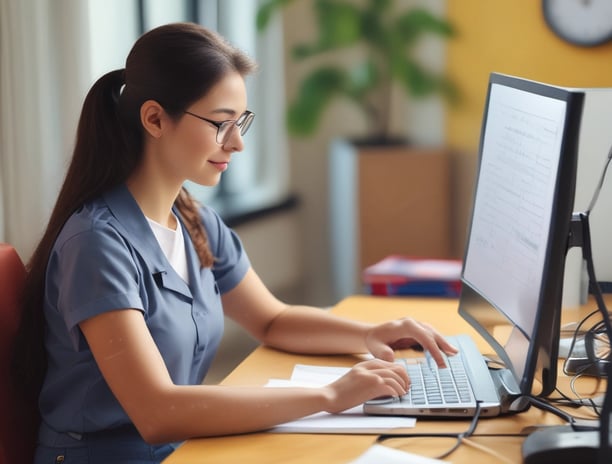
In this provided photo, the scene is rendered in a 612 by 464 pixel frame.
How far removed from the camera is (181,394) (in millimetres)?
1336

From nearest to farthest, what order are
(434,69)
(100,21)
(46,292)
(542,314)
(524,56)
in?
(542,314) → (46,292) → (100,21) → (524,56) → (434,69)

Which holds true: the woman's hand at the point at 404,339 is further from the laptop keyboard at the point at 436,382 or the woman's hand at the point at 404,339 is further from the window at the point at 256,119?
the window at the point at 256,119

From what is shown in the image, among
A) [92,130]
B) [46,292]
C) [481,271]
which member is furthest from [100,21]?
[481,271]

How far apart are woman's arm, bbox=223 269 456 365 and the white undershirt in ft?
0.74

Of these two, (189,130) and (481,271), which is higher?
(189,130)

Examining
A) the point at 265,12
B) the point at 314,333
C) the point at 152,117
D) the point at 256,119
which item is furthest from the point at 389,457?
the point at 256,119

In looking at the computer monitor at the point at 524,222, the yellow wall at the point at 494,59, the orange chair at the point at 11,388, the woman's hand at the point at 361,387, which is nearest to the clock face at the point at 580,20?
the yellow wall at the point at 494,59

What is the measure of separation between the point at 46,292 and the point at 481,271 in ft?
2.37

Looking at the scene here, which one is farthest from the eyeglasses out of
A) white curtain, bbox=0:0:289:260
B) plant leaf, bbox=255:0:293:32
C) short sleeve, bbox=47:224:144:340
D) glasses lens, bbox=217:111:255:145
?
plant leaf, bbox=255:0:293:32

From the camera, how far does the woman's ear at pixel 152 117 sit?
1560mm

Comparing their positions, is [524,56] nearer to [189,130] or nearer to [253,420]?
[189,130]

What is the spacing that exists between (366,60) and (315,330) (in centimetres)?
255

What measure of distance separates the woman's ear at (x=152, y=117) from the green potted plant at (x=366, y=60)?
2.48 meters

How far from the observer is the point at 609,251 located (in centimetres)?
156
